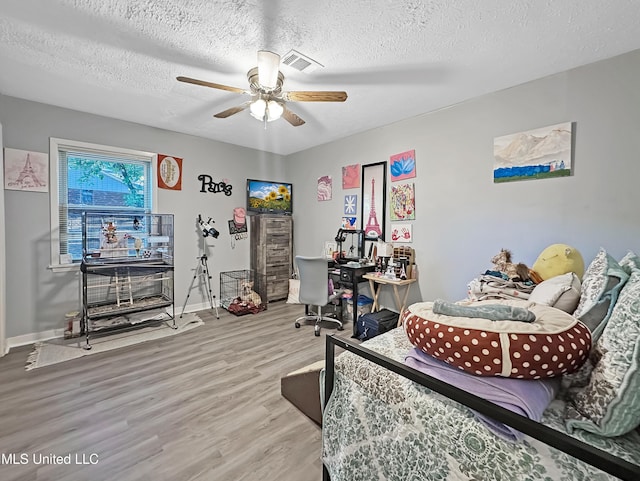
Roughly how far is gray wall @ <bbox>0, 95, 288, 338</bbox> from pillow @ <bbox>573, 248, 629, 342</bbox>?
409 cm

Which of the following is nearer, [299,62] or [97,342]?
[299,62]

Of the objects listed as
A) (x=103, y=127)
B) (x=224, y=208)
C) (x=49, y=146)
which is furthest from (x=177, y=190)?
(x=49, y=146)

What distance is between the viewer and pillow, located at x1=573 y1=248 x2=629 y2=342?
1.07 m

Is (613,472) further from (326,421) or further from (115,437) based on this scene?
(115,437)

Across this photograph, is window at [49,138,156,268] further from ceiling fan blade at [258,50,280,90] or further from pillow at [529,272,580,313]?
pillow at [529,272,580,313]

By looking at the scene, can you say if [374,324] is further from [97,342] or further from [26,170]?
[26,170]

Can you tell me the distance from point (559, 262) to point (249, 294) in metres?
3.66

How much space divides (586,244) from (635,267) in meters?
1.22

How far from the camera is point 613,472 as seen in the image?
1.77 feet

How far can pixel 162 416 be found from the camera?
1.86m

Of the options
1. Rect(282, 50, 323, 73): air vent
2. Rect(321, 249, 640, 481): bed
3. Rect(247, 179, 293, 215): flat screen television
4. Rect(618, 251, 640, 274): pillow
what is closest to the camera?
Rect(321, 249, 640, 481): bed

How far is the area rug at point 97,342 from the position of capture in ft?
8.49

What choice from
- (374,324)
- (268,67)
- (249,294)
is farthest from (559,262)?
(249,294)

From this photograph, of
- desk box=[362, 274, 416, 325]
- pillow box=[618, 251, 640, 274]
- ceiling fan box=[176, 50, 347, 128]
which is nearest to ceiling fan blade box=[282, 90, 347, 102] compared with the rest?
ceiling fan box=[176, 50, 347, 128]
